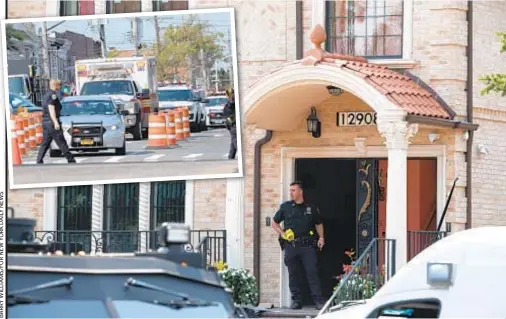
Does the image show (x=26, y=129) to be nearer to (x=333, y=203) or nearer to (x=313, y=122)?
(x=313, y=122)

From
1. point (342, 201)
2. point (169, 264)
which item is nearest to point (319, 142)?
point (342, 201)

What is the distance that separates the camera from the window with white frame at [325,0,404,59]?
19.0 metres

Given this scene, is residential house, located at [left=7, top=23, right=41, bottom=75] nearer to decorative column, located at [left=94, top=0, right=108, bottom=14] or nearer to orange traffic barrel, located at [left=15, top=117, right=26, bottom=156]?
orange traffic barrel, located at [left=15, top=117, right=26, bottom=156]

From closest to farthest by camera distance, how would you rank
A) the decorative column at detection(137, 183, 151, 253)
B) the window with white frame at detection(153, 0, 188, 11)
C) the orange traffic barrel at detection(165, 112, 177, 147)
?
the orange traffic barrel at detection(165, 112, 177, 147)
the decorative column at detection(137, 183, 151, 253)
the window with white frame at detection(153, 0, 188, 11)

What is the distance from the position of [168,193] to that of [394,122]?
413cm

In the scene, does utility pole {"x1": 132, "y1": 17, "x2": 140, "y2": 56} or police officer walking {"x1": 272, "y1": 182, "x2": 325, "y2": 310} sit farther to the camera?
police officer walking {"x1": 272, "y1": 182, "x2": 325, "y2": 310}

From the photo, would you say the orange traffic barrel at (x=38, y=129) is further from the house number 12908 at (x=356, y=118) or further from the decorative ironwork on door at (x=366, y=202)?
the decorative ironwork on door at (x=366, y=202)

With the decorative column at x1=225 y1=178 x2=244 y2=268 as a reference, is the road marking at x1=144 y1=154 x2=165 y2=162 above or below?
above

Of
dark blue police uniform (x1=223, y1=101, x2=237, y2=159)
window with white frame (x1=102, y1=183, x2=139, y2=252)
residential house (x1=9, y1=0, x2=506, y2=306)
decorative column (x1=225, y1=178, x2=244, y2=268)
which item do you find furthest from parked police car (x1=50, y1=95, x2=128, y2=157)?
decorative column (x1=225, y1=178, x2=244, y2=268)

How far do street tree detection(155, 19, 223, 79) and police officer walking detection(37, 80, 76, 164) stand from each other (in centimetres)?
92

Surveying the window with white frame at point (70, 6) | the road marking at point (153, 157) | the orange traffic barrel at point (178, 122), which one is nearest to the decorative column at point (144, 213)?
the window with white frame at point (70, 6)

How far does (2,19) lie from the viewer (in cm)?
680

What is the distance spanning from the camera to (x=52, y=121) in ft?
32.6

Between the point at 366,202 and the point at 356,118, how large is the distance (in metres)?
1.30
